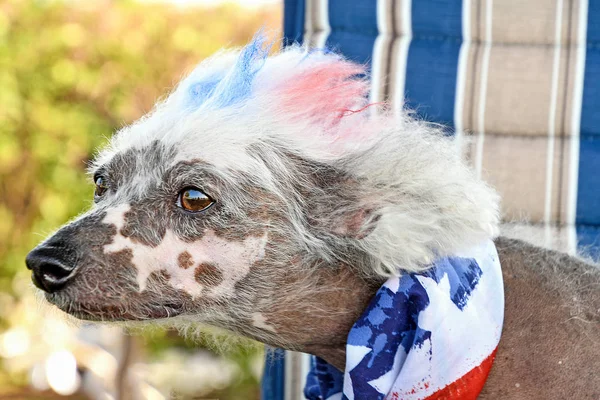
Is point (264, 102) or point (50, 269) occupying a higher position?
point (264, 102)

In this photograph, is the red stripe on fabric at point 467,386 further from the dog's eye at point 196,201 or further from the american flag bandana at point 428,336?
the dog's eye at point 196,201

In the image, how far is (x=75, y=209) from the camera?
334 centimetres

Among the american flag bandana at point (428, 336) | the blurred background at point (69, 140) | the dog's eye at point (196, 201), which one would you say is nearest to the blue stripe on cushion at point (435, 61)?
the american flag bandana at point (428, 336)

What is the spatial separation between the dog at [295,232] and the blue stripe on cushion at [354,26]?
678 millimetres

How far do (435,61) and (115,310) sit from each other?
3.65ft

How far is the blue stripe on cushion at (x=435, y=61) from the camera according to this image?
1892 mm

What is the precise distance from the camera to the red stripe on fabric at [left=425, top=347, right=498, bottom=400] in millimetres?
1160

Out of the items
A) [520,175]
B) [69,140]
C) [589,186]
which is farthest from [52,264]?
[69,140]

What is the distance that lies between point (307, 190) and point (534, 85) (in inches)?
36.0

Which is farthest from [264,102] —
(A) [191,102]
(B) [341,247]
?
(B) [341,247]

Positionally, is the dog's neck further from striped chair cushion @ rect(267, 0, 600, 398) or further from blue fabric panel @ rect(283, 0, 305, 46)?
blue fabric panel @ rect(283, 0, 305, 46)

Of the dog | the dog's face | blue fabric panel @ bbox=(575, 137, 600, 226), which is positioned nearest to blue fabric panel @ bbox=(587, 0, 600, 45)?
blue fabric panel @ bbox=(575, 137, 600, 226)

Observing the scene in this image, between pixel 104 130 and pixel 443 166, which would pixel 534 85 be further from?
pixel 104 130

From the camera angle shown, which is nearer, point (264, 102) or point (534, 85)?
point (264, 102)
